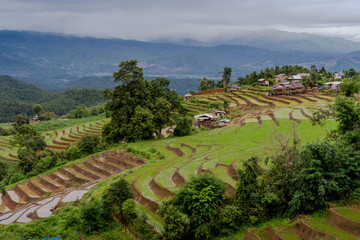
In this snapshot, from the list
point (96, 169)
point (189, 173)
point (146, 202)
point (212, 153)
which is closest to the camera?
point (146, 202)

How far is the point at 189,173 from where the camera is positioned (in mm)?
24453

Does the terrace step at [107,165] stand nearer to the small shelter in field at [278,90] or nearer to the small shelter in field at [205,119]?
the small shelter in field at [205,119]

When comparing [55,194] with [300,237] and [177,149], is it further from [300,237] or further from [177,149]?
[300,237]

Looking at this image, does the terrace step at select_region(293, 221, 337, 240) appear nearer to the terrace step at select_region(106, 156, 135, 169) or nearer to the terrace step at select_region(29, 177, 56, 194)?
the terrace step at select_region(106, 156, 135, 169)

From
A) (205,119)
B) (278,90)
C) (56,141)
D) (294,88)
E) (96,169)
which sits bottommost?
(56,141)

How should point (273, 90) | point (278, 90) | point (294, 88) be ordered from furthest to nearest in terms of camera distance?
point (273, 90), point (278, 90), point (294, 88)

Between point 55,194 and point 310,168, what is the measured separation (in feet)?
82.0

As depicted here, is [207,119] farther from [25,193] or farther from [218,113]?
[25,193]

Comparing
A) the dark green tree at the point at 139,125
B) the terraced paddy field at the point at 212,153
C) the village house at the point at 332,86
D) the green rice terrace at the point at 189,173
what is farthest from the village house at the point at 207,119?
the village house at the point at 332,86

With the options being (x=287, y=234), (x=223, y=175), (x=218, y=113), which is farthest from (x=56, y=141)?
(x=287, y=234)

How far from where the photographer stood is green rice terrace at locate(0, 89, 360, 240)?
1347cm

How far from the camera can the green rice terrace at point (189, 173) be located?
530 inches

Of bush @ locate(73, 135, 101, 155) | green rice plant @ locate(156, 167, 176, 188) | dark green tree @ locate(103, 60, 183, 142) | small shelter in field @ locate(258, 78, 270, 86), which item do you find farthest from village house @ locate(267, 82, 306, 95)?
green rice plant @ locate(156, 167, 176, 188)

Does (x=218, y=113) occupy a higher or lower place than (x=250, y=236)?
lower
